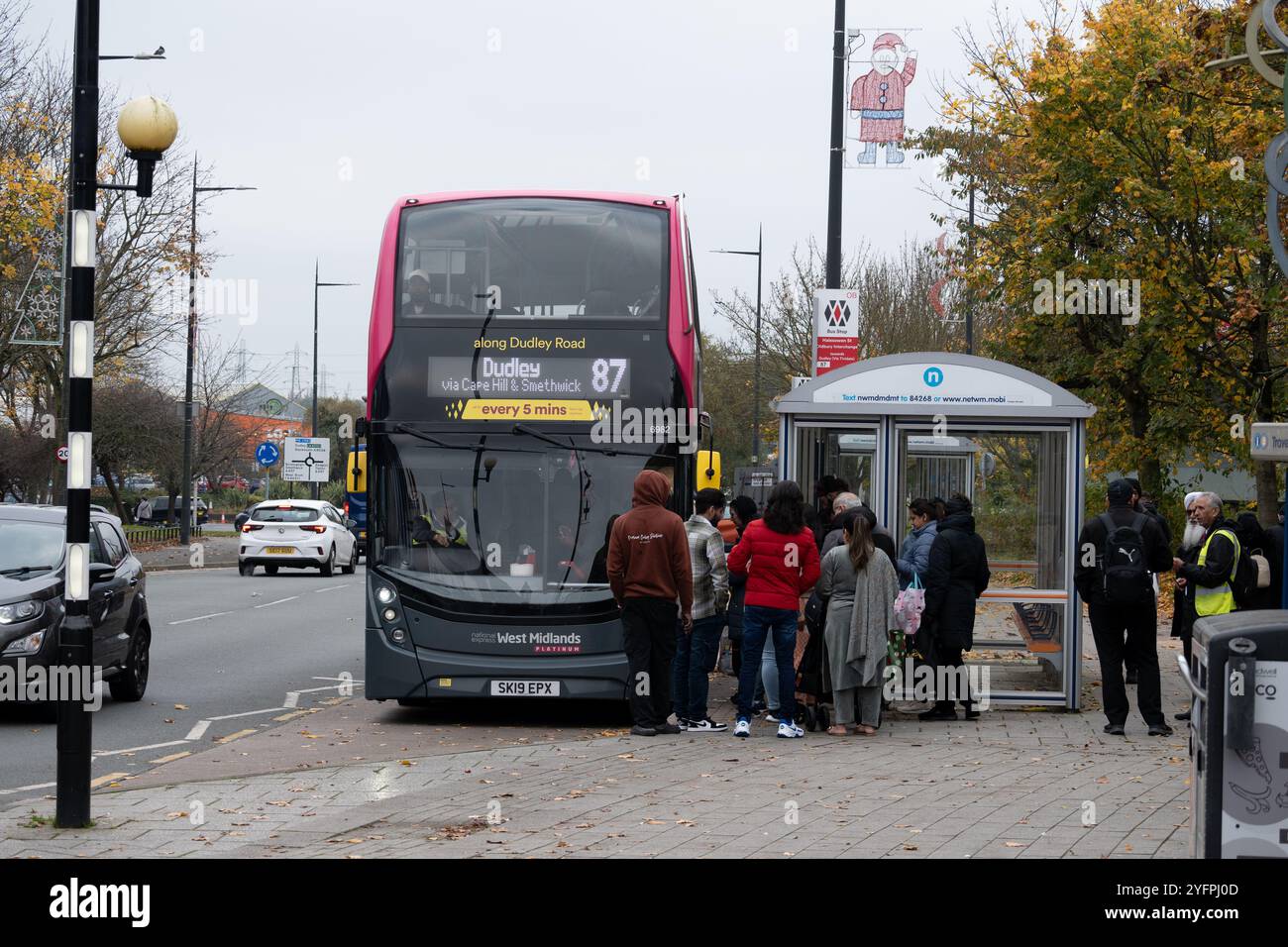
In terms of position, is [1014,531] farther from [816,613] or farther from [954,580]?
[816,613]

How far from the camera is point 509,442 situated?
13219 mm

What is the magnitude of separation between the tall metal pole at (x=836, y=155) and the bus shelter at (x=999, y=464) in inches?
139

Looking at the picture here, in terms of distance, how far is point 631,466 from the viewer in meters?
13.3

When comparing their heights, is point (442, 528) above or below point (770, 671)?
above

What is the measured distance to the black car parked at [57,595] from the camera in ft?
40.8

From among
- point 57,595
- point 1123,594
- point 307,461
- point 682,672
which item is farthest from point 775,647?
point 307,461

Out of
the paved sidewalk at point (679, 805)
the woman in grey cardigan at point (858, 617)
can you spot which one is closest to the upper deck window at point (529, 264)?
the woman in grey cardigan at point (858, 617)

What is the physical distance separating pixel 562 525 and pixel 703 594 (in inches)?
52.2

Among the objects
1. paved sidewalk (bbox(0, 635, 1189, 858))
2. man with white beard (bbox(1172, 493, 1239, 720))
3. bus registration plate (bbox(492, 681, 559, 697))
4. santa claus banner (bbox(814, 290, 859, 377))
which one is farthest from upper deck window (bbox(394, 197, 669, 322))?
man with white beard (bbox(1172, 493, 1239, 720))

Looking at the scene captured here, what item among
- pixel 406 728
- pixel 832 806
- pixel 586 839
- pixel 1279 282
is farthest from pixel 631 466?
pixel 1279 282

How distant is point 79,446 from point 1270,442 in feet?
17.7

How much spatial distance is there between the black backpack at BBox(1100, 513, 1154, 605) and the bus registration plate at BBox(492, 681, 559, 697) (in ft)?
14.0

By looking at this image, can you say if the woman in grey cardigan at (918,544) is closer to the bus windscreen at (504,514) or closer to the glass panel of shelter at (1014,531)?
the glass panel of shelter at (1014,531)

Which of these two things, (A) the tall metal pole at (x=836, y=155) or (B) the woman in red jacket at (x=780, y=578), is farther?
(A) the tall metal pole at (x=836, y=155)
